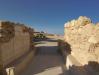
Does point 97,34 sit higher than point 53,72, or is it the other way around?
point 97,34

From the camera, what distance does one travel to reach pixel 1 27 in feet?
26.1

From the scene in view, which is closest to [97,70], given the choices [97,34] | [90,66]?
[90,66]

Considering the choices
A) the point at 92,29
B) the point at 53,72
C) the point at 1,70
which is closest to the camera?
the point at 1,70

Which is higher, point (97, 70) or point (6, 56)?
point (6, 56)

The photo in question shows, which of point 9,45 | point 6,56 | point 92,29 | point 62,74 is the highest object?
point 92,29

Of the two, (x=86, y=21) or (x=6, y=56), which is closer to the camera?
(x=6, y=56)

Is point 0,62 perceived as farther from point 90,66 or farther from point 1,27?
point 90,66

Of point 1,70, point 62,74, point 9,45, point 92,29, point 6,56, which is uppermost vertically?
point 92,29

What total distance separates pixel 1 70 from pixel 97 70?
4.25 meters

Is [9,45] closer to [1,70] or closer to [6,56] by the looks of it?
[6,56]

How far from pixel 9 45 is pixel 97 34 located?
471cm

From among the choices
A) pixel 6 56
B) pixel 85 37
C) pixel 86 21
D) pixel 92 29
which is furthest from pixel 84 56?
pixel 6 56

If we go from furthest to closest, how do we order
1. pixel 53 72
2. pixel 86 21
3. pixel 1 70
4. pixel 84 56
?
pixel 86 21, pixel 53 72, pixel 84 56, pixel 1 70

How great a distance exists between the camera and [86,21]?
9648 mm
